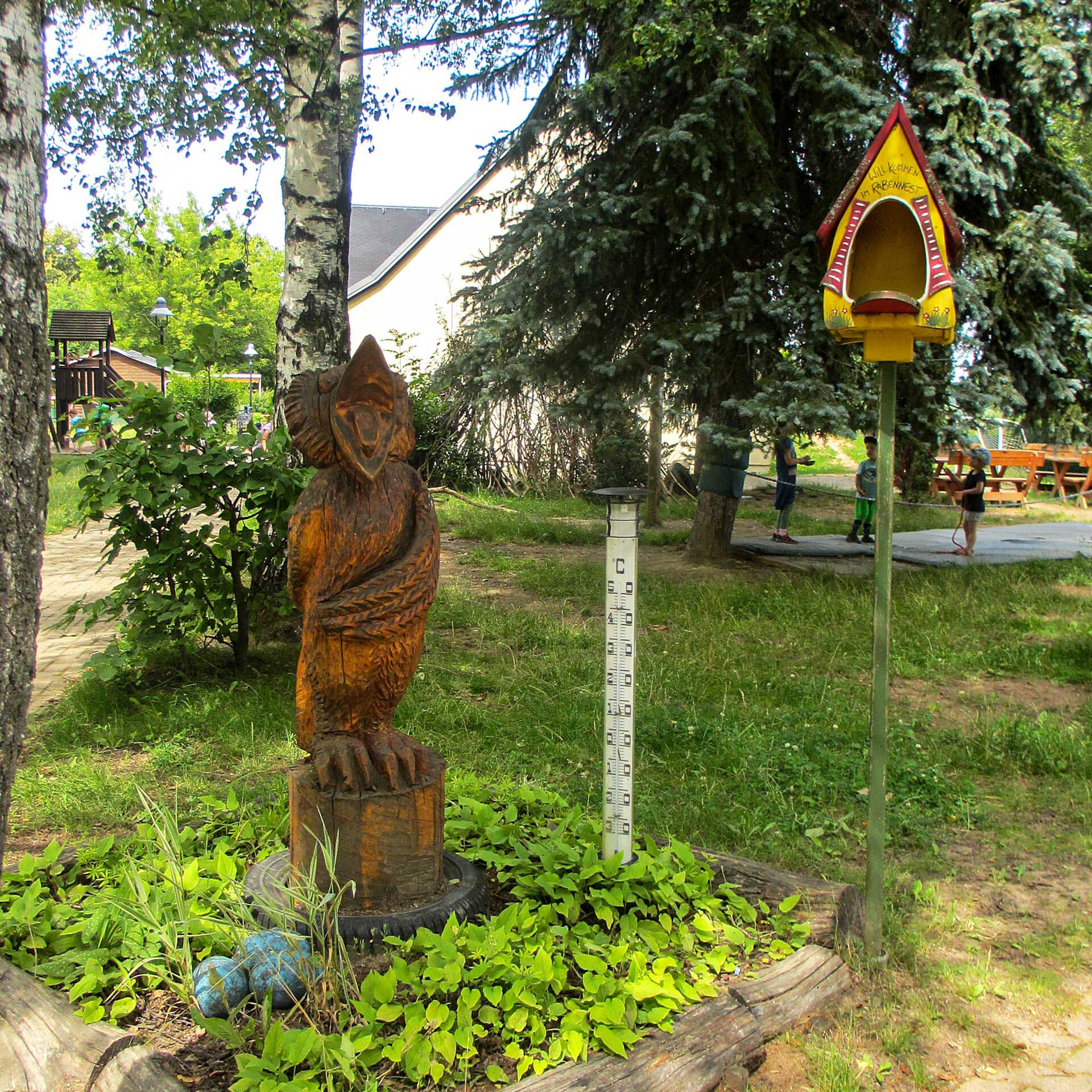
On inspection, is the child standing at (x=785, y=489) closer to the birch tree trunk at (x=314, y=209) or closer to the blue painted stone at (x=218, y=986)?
the birch tree trunk at (x=314, y=209)

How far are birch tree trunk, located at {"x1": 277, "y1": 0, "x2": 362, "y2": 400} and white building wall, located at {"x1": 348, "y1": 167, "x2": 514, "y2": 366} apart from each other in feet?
45.1

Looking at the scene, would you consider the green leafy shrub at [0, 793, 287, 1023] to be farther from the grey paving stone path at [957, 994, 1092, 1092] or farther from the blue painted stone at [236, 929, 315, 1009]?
the grey paving stone path at [957, 994, 1092, 1092]

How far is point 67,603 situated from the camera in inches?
342

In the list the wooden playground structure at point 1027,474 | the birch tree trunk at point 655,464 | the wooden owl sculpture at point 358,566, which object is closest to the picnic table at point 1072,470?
the wooden playground structure at point 1027,474

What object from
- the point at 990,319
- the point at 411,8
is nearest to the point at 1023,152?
the point at 990,319

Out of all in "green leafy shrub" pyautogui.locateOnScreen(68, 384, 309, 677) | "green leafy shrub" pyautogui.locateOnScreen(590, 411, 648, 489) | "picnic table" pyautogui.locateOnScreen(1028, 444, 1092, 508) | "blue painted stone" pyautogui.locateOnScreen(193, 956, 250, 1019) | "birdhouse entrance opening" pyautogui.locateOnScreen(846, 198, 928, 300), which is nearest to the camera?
"blue painted stone" pyautogui.locateOnScreen(193, 956, 250, 1019)

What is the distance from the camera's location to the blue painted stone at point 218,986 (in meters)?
2.63

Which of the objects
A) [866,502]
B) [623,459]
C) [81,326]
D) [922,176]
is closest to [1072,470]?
[623,459]

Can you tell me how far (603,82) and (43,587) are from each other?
7023mm

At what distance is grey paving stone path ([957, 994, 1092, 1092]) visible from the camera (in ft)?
9.12

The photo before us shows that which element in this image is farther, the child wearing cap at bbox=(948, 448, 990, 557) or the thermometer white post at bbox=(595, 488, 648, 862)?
the child wearing cap at bbox=(948, 448, 990, 557)

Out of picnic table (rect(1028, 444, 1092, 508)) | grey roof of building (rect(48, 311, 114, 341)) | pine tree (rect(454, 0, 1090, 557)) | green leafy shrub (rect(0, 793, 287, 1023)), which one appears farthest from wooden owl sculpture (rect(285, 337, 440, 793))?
grey roof of building (rect(48, 311, 114, 341))

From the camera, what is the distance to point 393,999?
2707mm

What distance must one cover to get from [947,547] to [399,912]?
10.5 meters
